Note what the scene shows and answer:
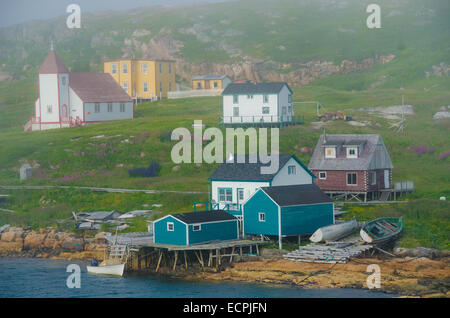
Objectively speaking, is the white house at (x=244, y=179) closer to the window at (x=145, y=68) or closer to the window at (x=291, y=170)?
the window at (x=291, y=170)

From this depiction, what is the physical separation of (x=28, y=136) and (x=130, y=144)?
17.1m

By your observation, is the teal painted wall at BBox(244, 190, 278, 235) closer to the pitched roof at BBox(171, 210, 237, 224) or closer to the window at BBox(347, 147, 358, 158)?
the pitched roof at BBox(171, 210, 237, 224)

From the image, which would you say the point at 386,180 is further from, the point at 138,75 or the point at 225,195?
the point at 138,75

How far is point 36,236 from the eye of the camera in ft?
200

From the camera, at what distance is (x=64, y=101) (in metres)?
101

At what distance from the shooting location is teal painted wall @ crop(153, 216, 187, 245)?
51.9 meters

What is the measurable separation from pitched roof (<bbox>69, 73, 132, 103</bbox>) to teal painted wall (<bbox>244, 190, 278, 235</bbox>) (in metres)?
51.1

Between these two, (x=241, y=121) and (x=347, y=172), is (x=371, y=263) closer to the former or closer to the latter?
(x=347, y=172)

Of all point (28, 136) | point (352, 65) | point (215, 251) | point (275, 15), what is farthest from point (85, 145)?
point (275, 15)

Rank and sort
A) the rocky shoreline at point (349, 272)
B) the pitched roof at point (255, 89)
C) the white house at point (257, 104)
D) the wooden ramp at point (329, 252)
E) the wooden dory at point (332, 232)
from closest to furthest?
the rocky shoreline at point (349, 272)
the wooden ramp at point (329, 252)
the wooden dory at point (332, 232)
the white house at point (257, 104)
the pitched roof at point (255, 89)

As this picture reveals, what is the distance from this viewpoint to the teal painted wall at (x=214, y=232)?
170ft

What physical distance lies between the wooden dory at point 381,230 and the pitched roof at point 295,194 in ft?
12.4

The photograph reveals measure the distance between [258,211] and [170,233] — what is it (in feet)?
21.1

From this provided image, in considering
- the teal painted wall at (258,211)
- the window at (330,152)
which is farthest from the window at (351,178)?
the teal painted wall at (258,211)
